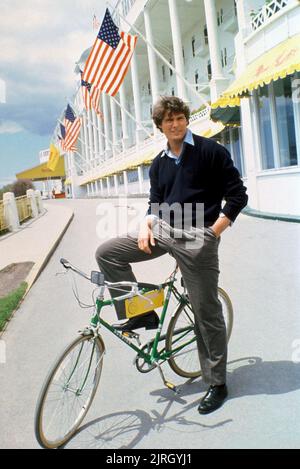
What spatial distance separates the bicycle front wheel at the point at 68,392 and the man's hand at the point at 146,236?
0.66 m

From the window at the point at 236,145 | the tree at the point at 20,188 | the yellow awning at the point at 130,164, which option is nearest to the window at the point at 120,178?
the yellow awning at the point at 130,164

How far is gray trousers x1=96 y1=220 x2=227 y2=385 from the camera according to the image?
2904mm

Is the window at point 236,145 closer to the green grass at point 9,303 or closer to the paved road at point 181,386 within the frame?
the paved road at point 181,386

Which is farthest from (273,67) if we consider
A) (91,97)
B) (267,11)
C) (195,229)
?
(91,97)

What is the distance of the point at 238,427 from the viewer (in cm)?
265

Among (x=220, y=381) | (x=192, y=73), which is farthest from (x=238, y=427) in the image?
(x=192, y=73)

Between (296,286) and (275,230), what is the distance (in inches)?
195

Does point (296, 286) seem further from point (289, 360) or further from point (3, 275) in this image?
point (3, 275)

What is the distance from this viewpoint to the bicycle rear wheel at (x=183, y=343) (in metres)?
3.30

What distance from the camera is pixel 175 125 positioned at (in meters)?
2.88

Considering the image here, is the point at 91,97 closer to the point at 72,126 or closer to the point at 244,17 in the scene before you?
the point at 72,126

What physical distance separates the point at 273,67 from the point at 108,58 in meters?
8.73
